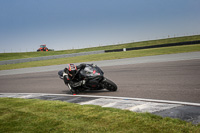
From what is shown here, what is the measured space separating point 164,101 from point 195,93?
57.2 inches

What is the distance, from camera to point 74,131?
4387 mm

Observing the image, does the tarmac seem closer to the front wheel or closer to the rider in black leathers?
the front wheel

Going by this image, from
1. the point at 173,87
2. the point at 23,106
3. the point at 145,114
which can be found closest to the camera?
the point at 145,114

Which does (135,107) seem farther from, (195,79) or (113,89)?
(195,79)

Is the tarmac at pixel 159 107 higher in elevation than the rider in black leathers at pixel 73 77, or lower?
lower

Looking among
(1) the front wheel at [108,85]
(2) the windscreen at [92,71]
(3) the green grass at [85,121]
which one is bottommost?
(3) the green grass at [85,121]

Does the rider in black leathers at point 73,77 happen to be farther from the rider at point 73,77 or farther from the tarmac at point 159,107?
the tarmac at point 159,107

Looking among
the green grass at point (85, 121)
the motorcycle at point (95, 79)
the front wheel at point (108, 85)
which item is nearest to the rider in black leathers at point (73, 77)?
the motorcycle at point (95, 79)

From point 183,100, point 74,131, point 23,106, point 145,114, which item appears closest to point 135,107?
point 145,114

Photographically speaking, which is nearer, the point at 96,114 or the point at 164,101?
the point at 96,114

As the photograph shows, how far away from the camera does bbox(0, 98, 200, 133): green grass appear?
14.0 feet

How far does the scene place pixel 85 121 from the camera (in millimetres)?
4988

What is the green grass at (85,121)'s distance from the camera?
428cm

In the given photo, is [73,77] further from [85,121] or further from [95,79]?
[85,121]
